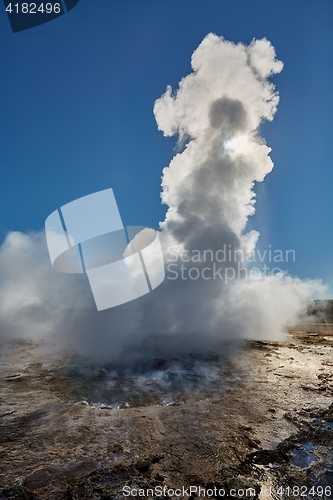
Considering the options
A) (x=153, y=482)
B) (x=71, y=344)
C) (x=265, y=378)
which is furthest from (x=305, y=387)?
(x=71, y=344)

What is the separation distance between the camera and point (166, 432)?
3.84 meters

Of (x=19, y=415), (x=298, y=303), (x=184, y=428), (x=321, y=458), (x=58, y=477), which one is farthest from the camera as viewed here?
(x=298, y=303)

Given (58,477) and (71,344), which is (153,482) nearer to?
(58,477)

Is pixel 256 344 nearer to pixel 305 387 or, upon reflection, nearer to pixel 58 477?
pixel 305 387

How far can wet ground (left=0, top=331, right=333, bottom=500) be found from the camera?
2.77m

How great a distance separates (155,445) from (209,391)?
2.54 metres

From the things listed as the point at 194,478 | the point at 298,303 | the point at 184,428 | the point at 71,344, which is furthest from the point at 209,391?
the point at 298,303

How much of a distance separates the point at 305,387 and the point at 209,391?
2.43 m

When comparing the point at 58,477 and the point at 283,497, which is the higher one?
the point at 58,477

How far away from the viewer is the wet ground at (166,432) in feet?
9.10

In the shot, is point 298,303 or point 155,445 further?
point 298,303

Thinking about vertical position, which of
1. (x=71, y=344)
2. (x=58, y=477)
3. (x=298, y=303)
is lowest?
(x=58, y=477)

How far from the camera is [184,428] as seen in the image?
13.0ft

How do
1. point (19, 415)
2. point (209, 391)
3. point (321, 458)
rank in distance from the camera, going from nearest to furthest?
point (321, 458) < point (19, 415) < point (209, 391)
